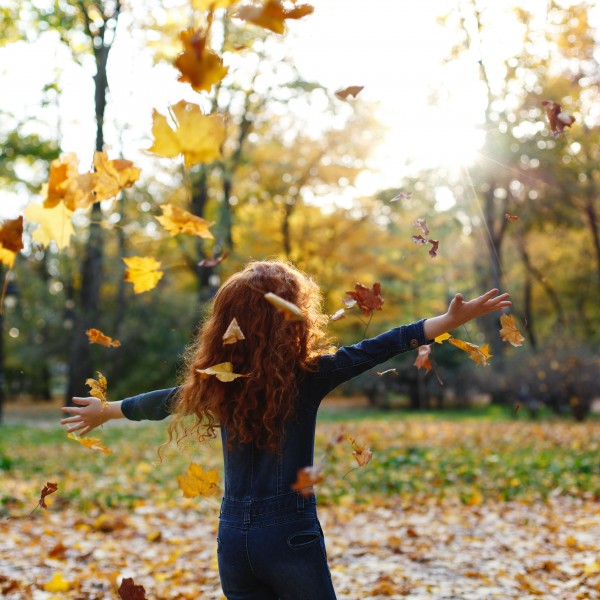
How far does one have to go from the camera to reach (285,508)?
6.64 feet

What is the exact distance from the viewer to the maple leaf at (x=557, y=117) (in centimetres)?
241

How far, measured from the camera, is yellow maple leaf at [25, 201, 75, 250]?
2406 millimetres

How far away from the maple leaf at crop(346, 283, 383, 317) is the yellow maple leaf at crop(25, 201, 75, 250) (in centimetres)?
104

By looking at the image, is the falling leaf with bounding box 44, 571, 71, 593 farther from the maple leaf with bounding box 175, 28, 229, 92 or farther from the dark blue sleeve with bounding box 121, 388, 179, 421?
the maple leaf with bounding box 175, 28, 229, 92

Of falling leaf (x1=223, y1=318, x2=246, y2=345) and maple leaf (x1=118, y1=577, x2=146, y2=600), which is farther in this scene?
maple leaf (x1=118, y1=577, x2=146, y2=600)

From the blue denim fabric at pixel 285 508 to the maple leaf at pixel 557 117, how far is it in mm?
956

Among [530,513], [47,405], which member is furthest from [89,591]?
[47,405]

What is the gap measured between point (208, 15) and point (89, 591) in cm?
330

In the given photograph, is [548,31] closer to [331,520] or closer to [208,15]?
[208,15]

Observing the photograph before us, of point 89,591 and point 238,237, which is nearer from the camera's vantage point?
point 89,591

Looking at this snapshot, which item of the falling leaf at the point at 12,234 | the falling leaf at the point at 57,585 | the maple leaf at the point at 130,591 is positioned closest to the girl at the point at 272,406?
the maple leaf at the point at 130,591

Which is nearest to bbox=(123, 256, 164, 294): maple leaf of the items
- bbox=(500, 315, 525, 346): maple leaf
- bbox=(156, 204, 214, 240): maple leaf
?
bbox=(156, 204, 214, 240): maple leaf

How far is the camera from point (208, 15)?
1.76 meters

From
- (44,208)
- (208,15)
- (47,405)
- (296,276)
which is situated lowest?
(47,405)
